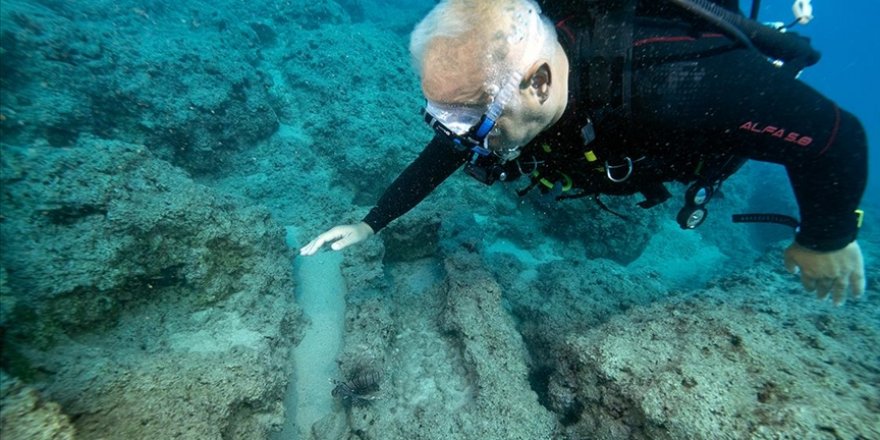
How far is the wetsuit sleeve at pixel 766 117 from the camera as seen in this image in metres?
1.64

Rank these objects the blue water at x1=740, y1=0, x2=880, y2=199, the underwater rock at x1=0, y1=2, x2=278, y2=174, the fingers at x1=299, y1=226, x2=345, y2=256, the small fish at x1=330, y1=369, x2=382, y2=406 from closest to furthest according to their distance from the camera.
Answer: the fingers at x1=299, y1=226, x2=345, y2=256, the small fish at x1=330, y1=369, x2=382, y2=406, the underwater rock at x1=0, y1=2, x2=278, y2=174, the blue water at x1=740, y1=0, x2=880, y2=199

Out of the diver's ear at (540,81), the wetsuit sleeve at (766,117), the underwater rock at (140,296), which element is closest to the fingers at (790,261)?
the wetsuit sleeve at (766,117)

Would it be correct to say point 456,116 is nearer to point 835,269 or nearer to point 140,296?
point 835,269

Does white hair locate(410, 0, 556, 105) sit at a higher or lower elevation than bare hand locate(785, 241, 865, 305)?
lower

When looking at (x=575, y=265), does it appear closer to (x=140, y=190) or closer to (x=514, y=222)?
(x=514, y=222)

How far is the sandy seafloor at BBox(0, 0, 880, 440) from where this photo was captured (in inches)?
81.4

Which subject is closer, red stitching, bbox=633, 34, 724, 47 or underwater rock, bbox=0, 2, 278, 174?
red stitching, bbox=633, 34, 724, 47

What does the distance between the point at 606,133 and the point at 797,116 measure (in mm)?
776

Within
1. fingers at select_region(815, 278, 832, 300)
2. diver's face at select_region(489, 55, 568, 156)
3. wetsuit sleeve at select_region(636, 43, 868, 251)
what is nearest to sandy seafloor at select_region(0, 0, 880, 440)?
fingers at select_region(815, 278, 832, 300)

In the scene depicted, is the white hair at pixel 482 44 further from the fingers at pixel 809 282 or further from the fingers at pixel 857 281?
the fingers at pixel 857 281

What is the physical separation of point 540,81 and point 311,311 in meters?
3.49

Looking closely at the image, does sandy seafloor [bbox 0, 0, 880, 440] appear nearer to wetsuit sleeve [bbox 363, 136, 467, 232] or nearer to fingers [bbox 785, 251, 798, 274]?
fingers [bbox 785, 251, 798, 274]

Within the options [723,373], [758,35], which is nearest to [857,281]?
[723,373]

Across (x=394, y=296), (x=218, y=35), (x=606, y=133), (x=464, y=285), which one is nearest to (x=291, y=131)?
(x=218, y=35)
